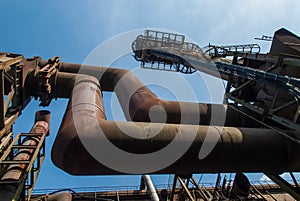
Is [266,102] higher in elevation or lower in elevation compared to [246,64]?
lower

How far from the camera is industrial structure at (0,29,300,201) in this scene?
11.0 feet

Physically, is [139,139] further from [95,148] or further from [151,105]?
[151,105]

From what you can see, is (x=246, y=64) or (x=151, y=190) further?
(x=151, y=190)

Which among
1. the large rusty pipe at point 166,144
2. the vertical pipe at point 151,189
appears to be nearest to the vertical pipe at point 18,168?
the large rusty pipe at point 166,144

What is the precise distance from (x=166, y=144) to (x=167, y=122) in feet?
6.70

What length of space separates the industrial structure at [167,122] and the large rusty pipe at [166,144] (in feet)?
0.05

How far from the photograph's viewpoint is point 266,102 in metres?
5.34

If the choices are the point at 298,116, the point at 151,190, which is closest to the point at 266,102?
the point at 298,116

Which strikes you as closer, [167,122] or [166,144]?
[166,144]

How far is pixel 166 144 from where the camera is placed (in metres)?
3.41

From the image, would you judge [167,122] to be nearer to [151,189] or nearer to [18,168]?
[18,168]

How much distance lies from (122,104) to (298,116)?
4.20 meters

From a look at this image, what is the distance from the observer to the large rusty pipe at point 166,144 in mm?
3162

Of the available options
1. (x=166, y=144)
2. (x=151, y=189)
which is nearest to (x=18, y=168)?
(x=166, y=144)
